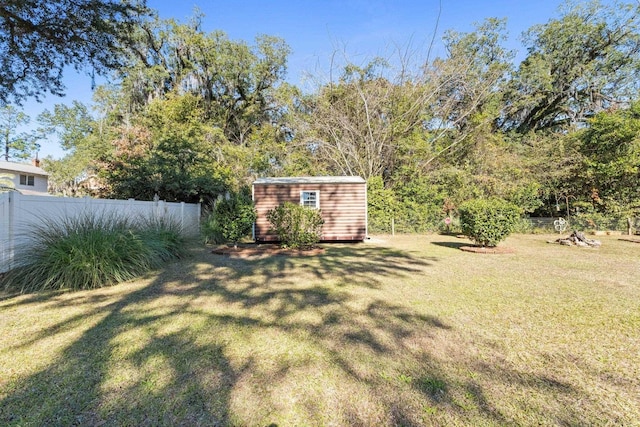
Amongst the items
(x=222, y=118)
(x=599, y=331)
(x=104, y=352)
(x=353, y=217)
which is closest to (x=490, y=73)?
(x=353, y=217)

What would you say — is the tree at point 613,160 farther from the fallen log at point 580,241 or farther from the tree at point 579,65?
the tree at point 579,65

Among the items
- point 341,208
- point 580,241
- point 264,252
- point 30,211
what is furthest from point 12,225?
point 580,241

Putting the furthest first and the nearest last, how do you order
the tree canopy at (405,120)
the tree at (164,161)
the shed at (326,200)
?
the tree canopy at (405,120) → the tree at (164,161) → the shed at (326,200)

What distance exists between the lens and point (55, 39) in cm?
597

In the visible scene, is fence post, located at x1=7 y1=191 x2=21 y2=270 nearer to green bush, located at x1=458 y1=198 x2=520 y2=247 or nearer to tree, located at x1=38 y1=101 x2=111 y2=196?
green bush, located at x1=458 y1=198 x2=520 y2=247

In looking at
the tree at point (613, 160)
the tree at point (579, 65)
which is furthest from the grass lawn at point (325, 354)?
the tree at point (579, 65)

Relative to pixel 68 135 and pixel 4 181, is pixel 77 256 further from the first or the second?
pixel 68 135

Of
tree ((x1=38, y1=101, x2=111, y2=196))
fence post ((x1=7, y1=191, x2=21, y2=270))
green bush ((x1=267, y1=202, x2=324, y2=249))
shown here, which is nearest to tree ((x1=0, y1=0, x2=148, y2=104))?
fence post ((x1=7, y1=191, x2=21, y2=270))

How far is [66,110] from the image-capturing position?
2655cm

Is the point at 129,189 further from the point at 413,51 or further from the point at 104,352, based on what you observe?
the point at 413,51

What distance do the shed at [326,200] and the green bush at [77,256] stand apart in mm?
5176

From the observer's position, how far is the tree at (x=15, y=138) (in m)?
27.1

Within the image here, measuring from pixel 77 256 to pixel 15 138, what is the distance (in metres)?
36.1

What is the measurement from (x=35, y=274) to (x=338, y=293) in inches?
175
